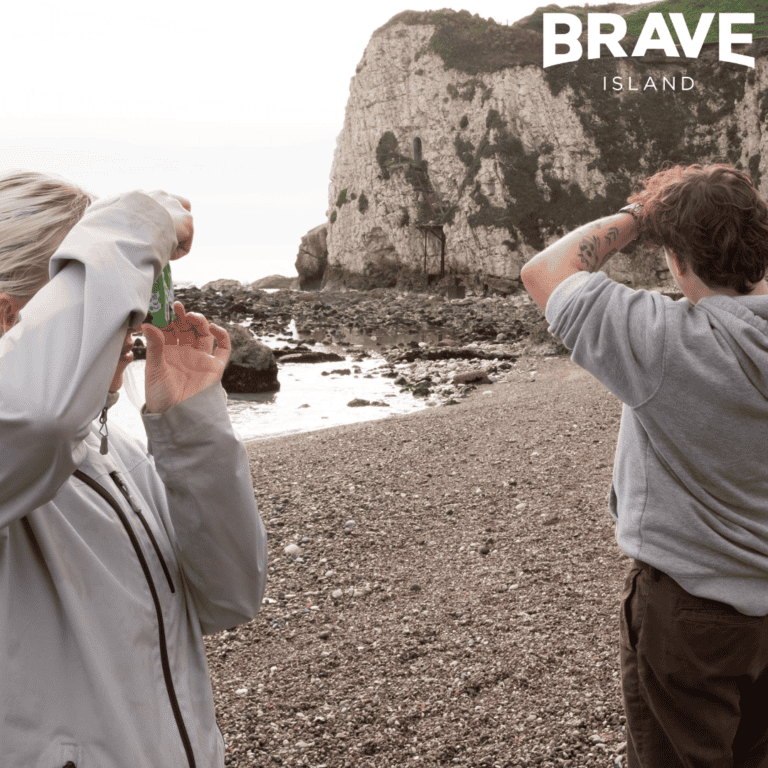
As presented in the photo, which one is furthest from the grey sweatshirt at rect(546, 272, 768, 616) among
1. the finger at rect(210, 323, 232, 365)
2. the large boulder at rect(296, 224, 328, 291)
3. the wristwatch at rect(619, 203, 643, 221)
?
the large boulder at rect(296, 224, 328, 291)

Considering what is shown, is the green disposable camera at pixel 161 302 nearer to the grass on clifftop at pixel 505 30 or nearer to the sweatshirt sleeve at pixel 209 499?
the sweatshirt sleeve at pixel 209 499

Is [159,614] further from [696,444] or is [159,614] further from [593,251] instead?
[593,251]

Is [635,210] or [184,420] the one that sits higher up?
[635,210]

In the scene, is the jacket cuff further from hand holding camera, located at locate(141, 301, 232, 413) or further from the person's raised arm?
the person's raised arm

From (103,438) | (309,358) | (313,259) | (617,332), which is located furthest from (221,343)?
(313,259)

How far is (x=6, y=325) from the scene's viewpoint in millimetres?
1285

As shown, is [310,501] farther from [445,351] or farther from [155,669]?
[445,351]

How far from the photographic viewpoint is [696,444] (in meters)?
1.83

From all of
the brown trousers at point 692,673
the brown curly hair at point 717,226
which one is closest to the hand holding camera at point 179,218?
the brown curly hair at point 717,226

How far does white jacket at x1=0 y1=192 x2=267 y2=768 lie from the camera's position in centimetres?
100

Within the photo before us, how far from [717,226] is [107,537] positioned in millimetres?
1745

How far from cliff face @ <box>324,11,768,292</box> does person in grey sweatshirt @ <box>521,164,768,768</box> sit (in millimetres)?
44268

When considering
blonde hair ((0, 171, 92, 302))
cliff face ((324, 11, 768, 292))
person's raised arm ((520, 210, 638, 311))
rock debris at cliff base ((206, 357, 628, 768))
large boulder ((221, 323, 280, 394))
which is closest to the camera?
blonde hair ((0, 171, 92, 302))

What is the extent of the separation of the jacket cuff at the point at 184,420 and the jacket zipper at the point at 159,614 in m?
0.16
